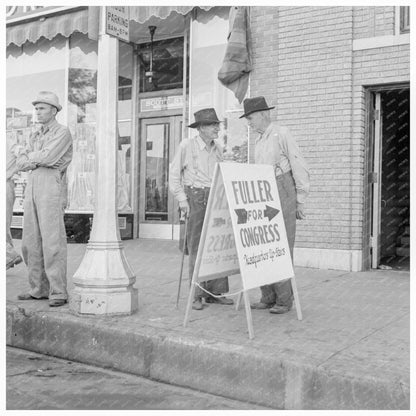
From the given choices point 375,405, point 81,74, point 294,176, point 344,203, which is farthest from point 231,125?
point 375,405

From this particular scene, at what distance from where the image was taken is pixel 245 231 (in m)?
4.82

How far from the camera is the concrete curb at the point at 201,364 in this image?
3.66 m

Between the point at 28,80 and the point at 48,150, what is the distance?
783 centimetres

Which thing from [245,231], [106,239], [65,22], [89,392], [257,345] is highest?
[65,22]

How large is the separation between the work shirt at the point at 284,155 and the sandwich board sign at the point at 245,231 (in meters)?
0.23

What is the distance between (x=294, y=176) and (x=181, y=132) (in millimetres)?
6284

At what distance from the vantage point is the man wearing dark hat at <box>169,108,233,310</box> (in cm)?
575

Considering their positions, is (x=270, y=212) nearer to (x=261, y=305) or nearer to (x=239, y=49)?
(x=261, y=305)

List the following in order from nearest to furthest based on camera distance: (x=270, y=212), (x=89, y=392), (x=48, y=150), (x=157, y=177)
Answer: (x=89, y=392) → (x=270, y=212) → (x=48, y=150) → (x=157, y=177)

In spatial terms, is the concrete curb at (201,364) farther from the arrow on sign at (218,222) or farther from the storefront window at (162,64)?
the storefront window at (162,64)

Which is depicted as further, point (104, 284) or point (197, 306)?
point (197, 306)

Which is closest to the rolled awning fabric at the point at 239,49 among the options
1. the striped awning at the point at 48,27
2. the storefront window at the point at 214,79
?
the storefront window at the point at 214,79

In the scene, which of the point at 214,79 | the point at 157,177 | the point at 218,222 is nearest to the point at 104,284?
the point at 218,222

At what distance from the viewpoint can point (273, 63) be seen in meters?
9.09
